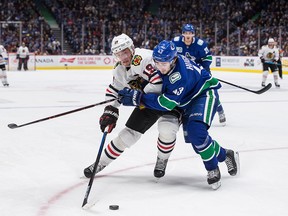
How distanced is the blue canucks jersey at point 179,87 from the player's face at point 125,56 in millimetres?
258

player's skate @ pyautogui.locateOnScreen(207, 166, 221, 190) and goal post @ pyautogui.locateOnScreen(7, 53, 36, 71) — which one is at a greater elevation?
goal post @ pyautogui.locateOnScreen(7, 53, 36, 71)

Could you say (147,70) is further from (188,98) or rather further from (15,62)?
(15,62)

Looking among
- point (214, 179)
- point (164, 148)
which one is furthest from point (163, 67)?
point (214, 179)

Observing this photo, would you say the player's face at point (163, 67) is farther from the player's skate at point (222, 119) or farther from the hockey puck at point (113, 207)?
the player's skate at point (222, 119)

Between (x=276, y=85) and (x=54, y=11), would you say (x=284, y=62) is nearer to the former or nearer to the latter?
(x=276, y=85)

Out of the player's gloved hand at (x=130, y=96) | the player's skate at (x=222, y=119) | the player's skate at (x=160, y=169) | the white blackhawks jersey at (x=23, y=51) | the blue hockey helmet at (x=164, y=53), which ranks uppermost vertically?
the white blackhawks jersey at (x=23, y=51)

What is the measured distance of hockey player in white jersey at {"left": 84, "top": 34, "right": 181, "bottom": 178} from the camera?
3.40m

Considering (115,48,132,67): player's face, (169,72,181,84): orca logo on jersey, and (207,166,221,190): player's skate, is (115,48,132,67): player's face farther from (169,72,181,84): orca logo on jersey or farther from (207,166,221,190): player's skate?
(207,166,221,190): player's skate

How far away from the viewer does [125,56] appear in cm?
343

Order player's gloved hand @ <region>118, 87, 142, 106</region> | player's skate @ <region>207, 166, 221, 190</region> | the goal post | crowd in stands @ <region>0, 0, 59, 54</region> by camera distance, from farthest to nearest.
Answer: crowd in stands @ <region>0, 0, 59, 54</region> → the goal post → player's skate @ <region>207, 166, 221, 190</region> → player's gloved hand @ <region>118, 87, 142, 106</region>

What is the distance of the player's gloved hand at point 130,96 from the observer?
3266 mm

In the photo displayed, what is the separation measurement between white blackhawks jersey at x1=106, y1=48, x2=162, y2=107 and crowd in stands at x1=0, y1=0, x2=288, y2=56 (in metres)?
14.8

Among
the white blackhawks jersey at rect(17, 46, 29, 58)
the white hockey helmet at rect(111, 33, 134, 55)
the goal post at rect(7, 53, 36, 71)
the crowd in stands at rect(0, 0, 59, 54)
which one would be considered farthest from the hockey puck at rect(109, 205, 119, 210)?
the goal post at rect(7, 53, 36, 71)

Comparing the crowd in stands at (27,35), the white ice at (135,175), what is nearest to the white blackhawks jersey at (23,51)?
the crowd in stands at (27,35)
